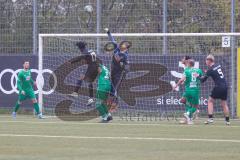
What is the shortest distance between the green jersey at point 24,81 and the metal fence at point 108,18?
287 cm

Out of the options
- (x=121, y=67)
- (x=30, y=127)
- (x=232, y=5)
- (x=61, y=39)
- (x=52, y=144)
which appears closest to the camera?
(x=52, y=144)

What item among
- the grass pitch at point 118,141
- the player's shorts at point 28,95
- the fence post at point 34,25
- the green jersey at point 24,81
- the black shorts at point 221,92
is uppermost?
Result: the fence post at point 34,25

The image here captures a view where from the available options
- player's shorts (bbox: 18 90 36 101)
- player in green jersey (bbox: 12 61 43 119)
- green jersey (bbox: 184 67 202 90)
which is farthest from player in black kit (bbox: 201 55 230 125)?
player in green jersey (bbox: 12 61 43 119)

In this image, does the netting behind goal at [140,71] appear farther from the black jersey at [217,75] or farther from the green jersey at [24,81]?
the black jersey at [217,75]

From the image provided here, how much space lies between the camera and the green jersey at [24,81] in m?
25.8

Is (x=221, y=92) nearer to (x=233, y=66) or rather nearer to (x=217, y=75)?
(x=217, y=75)

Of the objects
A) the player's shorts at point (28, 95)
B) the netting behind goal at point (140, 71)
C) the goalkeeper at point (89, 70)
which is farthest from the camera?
the netting behind goal at point (140, 71)

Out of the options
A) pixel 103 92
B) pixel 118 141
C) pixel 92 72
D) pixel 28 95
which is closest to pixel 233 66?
pixel 92 72

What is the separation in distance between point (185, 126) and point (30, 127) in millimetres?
4463

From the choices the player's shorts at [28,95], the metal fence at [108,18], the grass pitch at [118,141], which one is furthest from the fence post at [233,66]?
the player's shorts at [28,95]

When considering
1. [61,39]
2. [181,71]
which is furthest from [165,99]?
[61,39]

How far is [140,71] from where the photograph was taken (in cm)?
2714

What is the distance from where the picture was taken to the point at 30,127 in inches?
800

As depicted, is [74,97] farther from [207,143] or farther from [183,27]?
[207,143]
